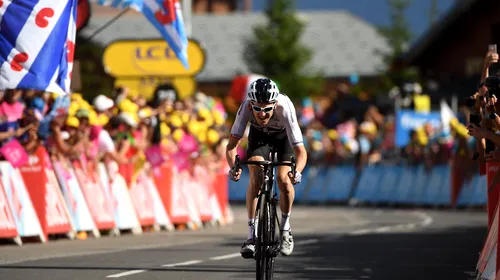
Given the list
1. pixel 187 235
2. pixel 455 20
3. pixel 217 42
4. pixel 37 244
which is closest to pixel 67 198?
pixel 37 244

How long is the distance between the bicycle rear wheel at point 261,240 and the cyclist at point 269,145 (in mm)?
213

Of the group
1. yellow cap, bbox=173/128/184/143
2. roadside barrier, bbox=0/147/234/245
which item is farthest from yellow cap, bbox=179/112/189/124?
roadside barrier, bbox=0/147/234/245

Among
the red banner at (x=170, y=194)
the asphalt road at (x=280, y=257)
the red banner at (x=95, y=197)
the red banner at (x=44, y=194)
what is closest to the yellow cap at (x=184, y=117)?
the red banner at (x=170, y=194)

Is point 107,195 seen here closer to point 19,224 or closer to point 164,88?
point 19,224

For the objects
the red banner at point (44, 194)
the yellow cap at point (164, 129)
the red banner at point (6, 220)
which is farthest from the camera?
the yellow cap at point (164, 129)

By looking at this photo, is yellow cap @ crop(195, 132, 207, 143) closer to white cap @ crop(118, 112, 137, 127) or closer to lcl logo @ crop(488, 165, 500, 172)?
white cap @ crop(118, 112, 137, 127)

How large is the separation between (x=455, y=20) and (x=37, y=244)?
29365 millimetres

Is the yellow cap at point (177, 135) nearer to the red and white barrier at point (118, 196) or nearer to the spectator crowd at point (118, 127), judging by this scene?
the spectator crowd at point (118, 127)

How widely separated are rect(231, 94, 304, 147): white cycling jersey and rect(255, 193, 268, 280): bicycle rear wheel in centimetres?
64

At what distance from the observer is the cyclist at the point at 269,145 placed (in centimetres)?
1285

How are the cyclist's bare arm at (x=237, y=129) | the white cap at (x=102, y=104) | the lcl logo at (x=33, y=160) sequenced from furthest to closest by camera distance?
the white cap at (x=102, y=104), the lcl logo at (x=33, y=160), the cyclist's bare arm at (x=237, y=129)

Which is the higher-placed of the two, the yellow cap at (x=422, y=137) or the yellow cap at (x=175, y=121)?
the yellow cap at (x=175, y=121)

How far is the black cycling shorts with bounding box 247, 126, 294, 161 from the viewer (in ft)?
43.3

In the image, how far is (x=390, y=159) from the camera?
35656mm
